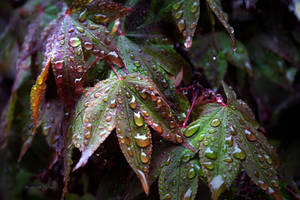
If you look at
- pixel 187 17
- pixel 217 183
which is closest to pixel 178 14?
pixel 187 17

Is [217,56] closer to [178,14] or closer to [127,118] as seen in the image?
[178,14]

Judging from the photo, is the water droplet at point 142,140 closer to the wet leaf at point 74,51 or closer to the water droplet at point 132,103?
the water droplet at point 132,103

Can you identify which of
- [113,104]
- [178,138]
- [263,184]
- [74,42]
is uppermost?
[74,42]

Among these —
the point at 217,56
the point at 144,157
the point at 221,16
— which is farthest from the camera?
the point at 217,56

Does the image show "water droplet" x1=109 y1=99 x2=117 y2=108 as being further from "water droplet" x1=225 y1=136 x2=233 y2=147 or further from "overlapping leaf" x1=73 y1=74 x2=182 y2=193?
"water droplet" x1=225 y1=136 x2=233 y2=147

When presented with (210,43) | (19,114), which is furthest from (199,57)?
(19,114)

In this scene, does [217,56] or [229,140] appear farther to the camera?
[217,56]

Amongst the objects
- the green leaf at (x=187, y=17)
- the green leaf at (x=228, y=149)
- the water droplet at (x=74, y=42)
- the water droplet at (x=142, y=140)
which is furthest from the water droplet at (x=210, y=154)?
the water droplet at (x=74, y=42)
